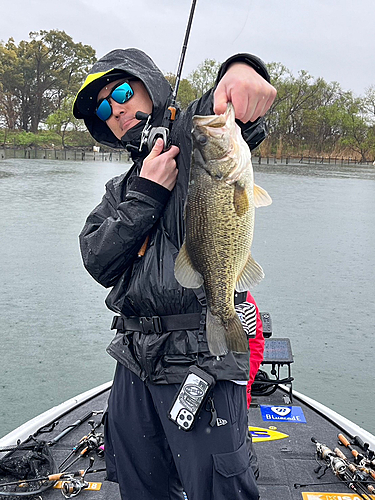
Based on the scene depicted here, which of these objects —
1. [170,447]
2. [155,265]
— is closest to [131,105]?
[155,265]

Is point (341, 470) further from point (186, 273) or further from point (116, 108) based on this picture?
point (116, 108)

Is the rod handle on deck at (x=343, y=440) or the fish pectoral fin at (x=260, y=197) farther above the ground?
the fish pectoral fin at (x=260, y=197)

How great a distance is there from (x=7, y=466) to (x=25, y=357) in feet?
8.41

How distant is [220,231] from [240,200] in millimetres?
124

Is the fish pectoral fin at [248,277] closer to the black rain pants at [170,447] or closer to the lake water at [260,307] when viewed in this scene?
the black rain pants at [170,447]

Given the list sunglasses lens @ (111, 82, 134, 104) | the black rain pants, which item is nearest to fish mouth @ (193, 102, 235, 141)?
sunglasses lens @ (111, 82, 134, 104)

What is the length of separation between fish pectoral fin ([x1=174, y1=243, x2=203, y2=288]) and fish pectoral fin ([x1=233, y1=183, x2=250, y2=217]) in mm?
230

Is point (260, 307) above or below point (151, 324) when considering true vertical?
below

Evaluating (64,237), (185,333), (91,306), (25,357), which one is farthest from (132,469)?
(64,237)

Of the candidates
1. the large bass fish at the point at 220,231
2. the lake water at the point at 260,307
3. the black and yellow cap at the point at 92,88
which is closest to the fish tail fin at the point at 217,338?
the large bass fish at the point at 220,231

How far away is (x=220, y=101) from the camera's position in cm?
158

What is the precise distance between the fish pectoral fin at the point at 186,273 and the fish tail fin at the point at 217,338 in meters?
0.14

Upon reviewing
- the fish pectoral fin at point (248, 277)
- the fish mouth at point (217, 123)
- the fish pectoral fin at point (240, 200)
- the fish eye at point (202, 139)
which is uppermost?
the fish mouth at point (217, 123)

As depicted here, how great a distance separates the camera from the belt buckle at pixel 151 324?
5.95 ft
